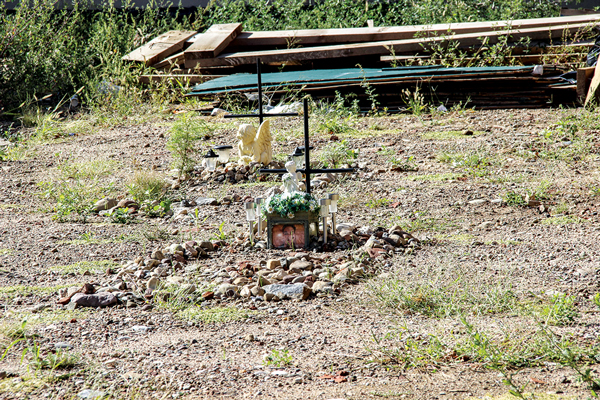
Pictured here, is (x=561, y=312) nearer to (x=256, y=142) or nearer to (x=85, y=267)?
(x=85, y=267)

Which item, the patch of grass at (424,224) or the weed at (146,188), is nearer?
the patch of grass at (424,224)

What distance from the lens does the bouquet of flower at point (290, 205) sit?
4332 mm

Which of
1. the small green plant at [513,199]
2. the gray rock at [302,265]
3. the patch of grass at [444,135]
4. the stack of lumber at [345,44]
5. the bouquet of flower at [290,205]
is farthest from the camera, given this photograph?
the stack of lumber at [345,44]

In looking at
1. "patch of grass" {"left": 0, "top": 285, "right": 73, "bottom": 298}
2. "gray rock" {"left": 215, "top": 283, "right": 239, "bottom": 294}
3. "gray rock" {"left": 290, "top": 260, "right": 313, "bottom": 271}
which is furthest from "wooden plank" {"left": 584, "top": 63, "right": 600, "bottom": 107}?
"patch of grass" {"left": 0, "top": 285, "right": 73, "bottom": 298}

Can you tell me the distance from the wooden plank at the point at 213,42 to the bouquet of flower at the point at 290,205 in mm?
6163

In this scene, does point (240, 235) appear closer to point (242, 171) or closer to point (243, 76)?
point (242, 171)

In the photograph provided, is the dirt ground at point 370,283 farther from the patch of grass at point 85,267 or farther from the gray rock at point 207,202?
the gray rock at point 207,202

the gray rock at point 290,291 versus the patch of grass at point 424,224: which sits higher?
the gray rock at point 290,291

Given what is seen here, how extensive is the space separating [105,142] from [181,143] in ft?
7.27

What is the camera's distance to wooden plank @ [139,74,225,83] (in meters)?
10.0

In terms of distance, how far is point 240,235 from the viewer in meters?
4.72

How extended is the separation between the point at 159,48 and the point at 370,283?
27.0 ft

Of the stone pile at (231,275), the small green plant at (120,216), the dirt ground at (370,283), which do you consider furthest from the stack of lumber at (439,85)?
the stone pile at (231,275)

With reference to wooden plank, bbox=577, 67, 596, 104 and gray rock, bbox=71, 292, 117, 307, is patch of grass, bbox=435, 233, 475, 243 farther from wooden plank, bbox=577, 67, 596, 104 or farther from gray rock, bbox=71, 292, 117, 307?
wooden plank, bbox=577, 67, 596, 104
